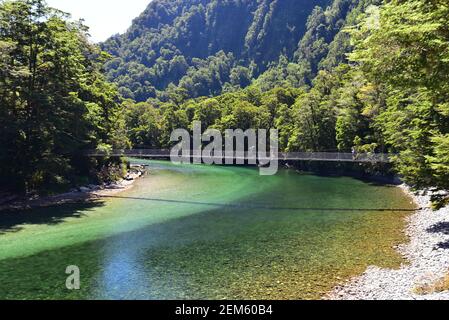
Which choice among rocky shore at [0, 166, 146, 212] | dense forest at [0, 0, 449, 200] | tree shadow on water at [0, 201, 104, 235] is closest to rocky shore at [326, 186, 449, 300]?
dense forest at [0, 0, 449, 200]

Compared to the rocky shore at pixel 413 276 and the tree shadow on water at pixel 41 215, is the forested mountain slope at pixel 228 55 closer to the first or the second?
the tree shadow on water at pixel 41 215

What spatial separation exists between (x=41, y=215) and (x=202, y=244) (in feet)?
40.5

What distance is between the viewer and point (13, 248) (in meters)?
17.2

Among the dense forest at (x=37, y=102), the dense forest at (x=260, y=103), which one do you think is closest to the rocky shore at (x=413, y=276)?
the dense forest at (x=260, y=103)

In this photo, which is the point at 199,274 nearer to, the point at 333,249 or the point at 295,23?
the point at 333,249

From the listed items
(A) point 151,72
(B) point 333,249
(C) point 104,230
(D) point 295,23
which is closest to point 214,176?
(C) point 104,230

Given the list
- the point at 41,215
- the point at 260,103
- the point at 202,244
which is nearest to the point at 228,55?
the point at 260,103

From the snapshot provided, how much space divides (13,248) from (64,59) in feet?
55.5

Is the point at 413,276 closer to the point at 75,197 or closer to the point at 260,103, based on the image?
the point at 75,197

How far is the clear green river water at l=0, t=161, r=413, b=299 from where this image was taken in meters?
12.8

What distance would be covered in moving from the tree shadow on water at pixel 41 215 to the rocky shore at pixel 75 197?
44.3 inches

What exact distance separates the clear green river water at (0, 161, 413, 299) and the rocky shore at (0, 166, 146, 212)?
1.69 meters

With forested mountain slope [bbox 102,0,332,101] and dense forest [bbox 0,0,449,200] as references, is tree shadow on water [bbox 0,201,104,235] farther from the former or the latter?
forested mountain slope [bbox 102,0,332,101]

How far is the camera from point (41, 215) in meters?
24.0
